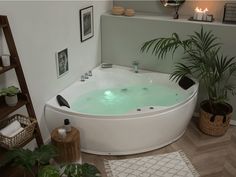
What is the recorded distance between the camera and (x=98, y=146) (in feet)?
10.3

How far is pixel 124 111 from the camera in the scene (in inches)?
135

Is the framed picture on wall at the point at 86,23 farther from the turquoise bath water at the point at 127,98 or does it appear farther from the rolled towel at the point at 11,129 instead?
the rolled towel at the point at 11,129

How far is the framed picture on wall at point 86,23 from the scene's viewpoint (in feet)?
11.8

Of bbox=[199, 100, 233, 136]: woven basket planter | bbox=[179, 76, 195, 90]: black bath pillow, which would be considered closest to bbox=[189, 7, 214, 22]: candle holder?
bbox=[179, 76, 195, 90]: black bath pillow

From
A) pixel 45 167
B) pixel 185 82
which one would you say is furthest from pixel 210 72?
pixel 45 167

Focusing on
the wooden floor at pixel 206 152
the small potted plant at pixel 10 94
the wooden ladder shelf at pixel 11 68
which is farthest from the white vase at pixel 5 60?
the wooden floor at pixel 206 152

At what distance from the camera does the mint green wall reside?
350 centimetres

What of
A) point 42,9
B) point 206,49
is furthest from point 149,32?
point 42,9

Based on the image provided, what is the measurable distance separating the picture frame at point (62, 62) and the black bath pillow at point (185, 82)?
1.43m

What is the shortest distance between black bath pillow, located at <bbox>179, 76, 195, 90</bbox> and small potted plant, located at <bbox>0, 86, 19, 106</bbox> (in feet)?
6.86

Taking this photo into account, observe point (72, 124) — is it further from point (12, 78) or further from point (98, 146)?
point (12, 78)

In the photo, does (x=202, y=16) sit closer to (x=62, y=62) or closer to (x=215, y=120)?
(x=215, y=120)

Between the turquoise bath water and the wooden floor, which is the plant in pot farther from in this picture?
the turquoise bath water

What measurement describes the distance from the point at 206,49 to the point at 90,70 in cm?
153
